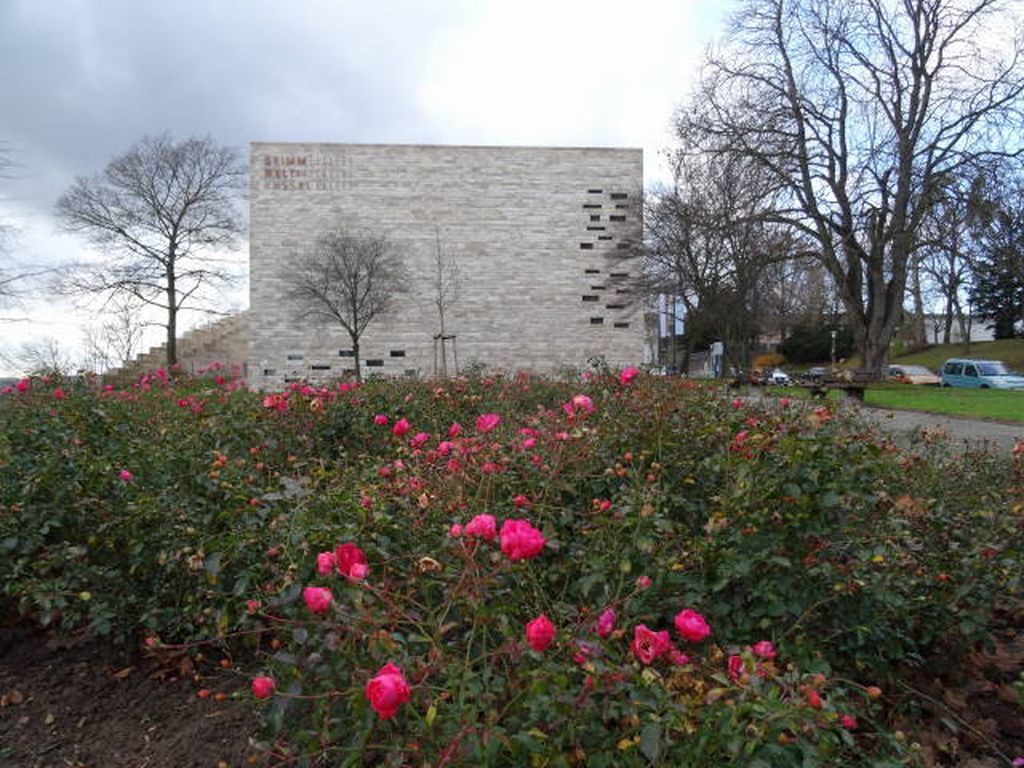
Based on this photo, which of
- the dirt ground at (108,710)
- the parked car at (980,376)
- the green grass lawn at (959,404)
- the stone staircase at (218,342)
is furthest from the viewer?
the stone staircase at (218,342)

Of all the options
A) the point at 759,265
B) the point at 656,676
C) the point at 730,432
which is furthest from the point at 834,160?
the point at 656,676

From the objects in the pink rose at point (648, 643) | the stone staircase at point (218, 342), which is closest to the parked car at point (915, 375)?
the stone staircase at point (218, 342)

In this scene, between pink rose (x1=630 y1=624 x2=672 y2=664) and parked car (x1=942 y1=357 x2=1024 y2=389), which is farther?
parked car (x1=942 y1=357 x2=1024 y2=389)

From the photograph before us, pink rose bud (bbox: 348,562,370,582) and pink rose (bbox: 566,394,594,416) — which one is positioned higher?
pink rose (bbox: 566,394,594,416)

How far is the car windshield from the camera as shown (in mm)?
29484

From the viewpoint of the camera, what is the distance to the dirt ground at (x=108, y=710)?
210 cm

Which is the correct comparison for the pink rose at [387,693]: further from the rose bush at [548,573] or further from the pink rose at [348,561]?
the pink rose at [348,561]

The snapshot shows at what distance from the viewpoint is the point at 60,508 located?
2648mm

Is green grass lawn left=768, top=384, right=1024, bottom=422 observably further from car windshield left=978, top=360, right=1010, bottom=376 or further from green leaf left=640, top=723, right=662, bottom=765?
car windshield left=978, top=360, right=1010, bottom=376

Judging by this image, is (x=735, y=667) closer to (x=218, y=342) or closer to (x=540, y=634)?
(x=540, y=634)

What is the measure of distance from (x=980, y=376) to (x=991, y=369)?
68 centimetres

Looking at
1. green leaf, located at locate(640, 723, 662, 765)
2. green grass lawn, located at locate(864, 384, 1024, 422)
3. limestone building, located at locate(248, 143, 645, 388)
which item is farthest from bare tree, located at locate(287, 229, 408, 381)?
green leaf, located at locate(640, 723, 662, 765)

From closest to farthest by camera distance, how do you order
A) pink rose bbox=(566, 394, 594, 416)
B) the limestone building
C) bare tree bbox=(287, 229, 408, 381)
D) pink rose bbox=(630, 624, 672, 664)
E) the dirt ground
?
pink rose bbox=(630, 624, 672, 664)
the dirt ground
pink rose bbox=(566, 394, 594, 416)
bare tree bbox=(287, 229, 408, 381)
the limestone building

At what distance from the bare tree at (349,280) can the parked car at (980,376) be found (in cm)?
2229
